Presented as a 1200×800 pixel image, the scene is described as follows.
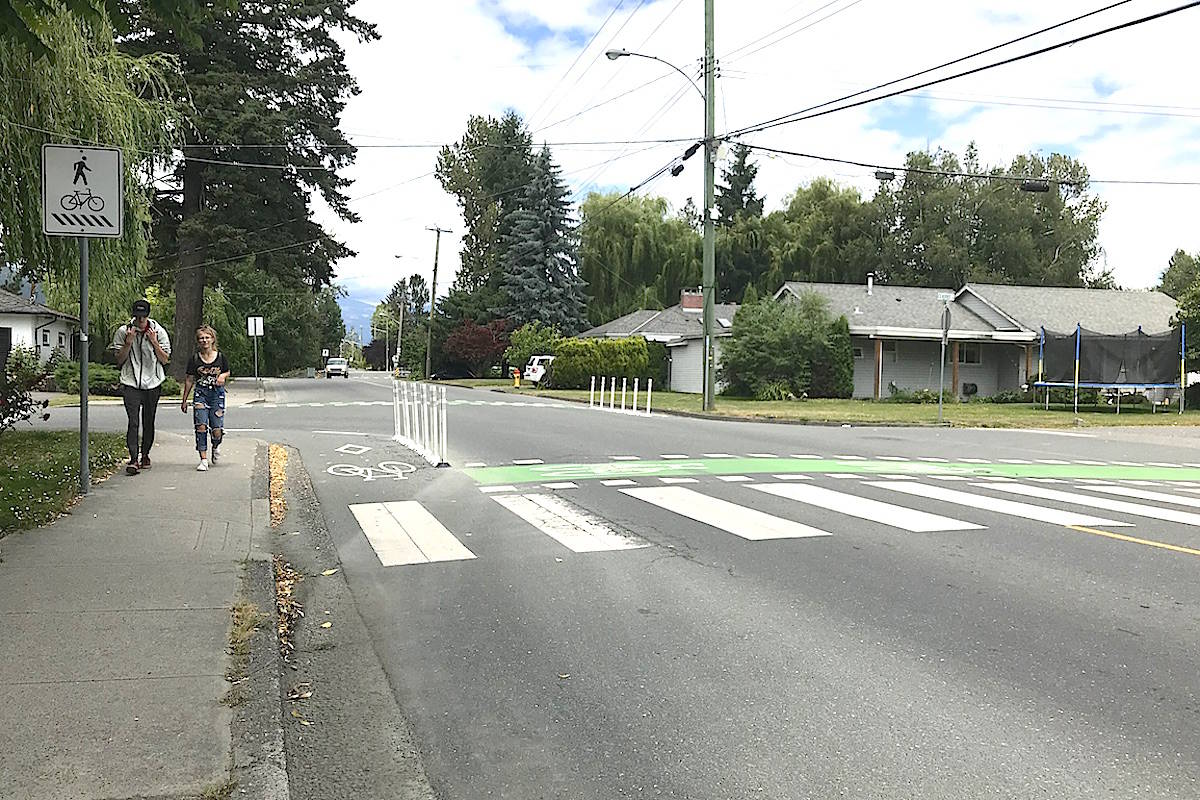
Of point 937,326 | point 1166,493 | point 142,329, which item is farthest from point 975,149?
point 142,329

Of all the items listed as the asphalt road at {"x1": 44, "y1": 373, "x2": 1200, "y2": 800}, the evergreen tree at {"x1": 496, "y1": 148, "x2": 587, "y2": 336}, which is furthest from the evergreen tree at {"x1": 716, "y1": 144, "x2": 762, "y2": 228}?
the asphalt road at {"x1": 44, "y1": 373, "x2": 1200, "y2": 800}

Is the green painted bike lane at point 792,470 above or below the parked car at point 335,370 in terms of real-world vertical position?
below

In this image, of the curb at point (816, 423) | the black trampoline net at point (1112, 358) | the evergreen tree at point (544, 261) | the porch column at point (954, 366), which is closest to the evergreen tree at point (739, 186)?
Result: the evergreen tree at point (544, 261)

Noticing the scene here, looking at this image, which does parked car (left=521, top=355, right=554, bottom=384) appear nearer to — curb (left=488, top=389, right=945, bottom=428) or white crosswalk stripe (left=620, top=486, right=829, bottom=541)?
curb (left=488, top=389, right=945, bottom=428)

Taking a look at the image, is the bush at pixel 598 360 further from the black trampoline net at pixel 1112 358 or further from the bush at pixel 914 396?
the black trampoline net at pixel 1112 358

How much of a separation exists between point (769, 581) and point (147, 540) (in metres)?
4.58

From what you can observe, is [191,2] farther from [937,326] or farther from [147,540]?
[937,326]

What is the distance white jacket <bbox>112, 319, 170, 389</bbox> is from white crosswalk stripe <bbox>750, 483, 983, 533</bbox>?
22.1 ft

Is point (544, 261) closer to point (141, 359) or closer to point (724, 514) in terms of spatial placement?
point (141, 359)

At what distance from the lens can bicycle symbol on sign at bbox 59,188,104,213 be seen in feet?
30.3

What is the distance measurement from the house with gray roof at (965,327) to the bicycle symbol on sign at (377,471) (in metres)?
29.2

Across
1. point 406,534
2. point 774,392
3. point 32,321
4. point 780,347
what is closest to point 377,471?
point 406,534

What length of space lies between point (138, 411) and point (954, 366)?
1437 inches

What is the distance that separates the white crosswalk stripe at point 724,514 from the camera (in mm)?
8676
